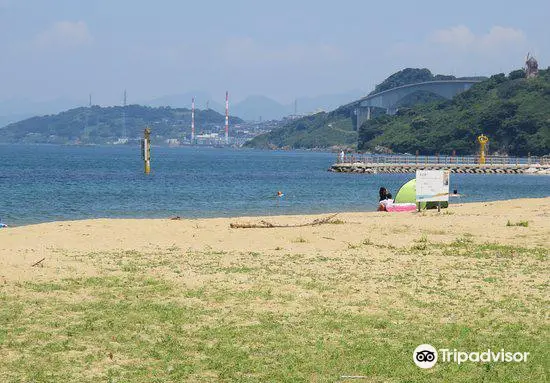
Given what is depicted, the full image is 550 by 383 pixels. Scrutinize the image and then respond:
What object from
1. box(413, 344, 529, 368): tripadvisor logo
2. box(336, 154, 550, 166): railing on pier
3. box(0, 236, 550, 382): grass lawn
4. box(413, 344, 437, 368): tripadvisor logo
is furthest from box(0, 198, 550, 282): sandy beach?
box(336, 154, 550, 166): railing on pier

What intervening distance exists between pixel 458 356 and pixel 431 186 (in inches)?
997

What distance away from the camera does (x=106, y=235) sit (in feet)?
79.7

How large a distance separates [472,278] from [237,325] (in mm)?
6395

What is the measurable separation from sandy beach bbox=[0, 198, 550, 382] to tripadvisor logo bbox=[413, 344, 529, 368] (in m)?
0.20

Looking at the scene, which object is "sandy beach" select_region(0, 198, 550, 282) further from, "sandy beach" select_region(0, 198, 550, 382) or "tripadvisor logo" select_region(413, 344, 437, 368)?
"tripadvisor logo" select_region(413, 344, 437, 368)

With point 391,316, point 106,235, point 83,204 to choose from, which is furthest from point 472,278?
point 83,204

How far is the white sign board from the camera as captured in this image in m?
35.6

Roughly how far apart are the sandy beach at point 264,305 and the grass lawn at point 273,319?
0.03 metres

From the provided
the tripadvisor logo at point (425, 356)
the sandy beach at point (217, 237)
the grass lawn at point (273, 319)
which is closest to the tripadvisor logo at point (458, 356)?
the tripadvisor logo at point (425, 356)

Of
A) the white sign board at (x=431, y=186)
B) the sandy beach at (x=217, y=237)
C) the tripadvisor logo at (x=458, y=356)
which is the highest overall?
the white sign board at (x=431, y=186)

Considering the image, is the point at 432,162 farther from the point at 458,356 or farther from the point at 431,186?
the point at 458,356

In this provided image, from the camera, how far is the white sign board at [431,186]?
35.6 m

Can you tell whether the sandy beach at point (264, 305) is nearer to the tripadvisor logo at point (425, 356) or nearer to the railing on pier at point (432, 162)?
the tripadvisor logo at point (425, 356)

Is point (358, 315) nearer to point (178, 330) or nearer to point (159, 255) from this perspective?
point (178, 330)
